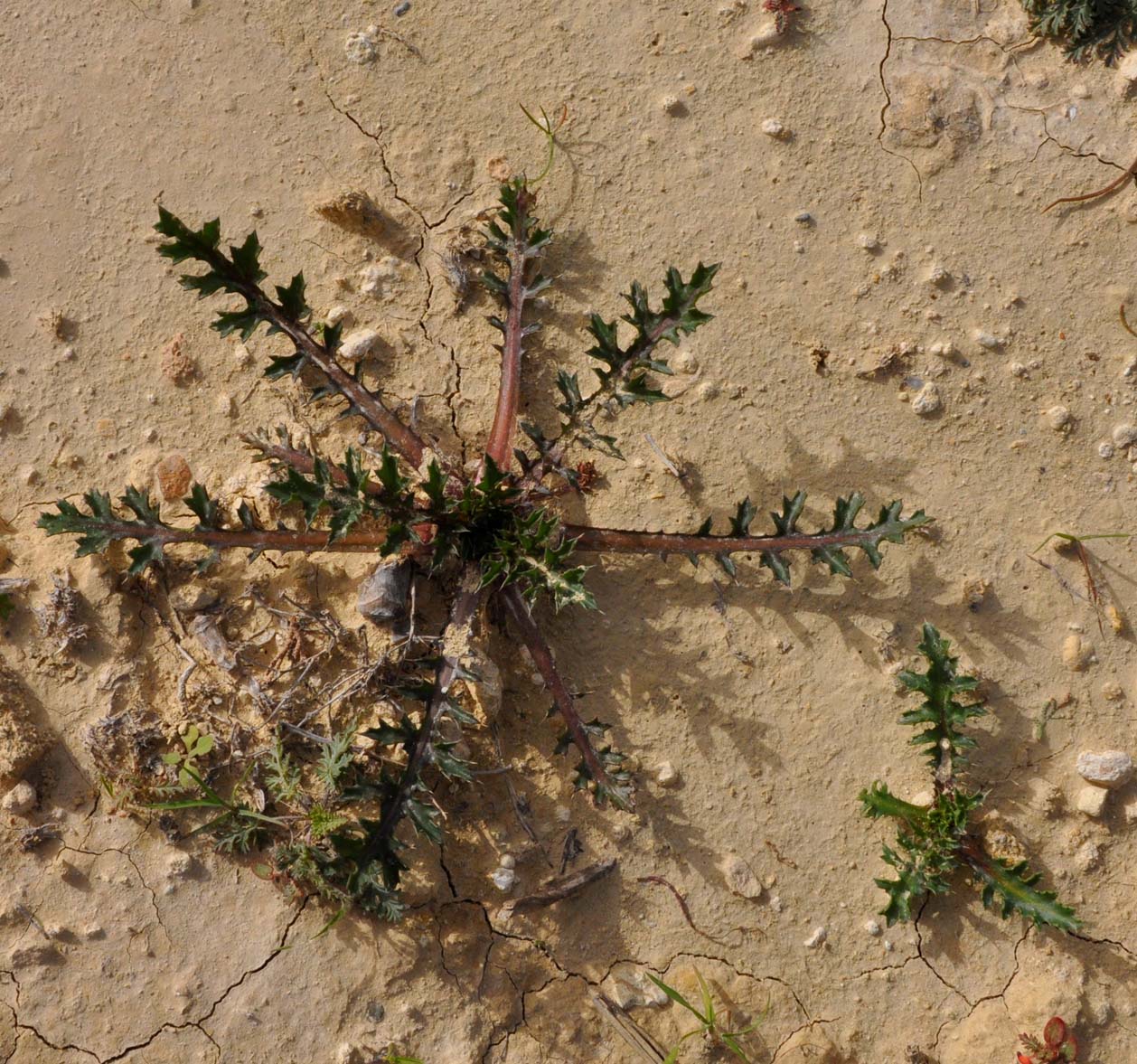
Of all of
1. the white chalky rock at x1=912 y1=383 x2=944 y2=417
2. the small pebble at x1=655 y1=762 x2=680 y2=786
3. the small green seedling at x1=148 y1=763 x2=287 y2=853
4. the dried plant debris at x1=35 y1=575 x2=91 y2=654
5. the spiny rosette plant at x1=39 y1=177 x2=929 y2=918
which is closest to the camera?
the spiny rosette plant at x1=39 y1=177 x2=929 y2=918

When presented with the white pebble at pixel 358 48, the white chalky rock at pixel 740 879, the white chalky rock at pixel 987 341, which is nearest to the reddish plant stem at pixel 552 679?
the white chalky rock at pixel 740 879

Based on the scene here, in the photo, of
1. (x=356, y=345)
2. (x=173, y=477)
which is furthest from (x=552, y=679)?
(x=173, y=477)

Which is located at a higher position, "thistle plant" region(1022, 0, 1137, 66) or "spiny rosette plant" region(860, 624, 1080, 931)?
"thistle plant" region(1022, 0, 1137, 66)

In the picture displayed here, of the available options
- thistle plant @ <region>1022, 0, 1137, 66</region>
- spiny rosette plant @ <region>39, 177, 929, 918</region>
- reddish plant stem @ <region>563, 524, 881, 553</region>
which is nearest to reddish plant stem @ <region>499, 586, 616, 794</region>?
spiny rosette plant @ <region>39, 177, 929, 918</region>

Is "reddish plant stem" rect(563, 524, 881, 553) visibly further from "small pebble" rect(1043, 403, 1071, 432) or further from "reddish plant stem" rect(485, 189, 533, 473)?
"small pebble" rect(1043, 403, 1071, 432)

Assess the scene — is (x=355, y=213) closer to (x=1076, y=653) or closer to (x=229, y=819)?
(x=229, y=819)

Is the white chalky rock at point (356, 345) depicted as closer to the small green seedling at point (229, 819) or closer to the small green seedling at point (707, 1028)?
the small green seedling at point (229, 819)
